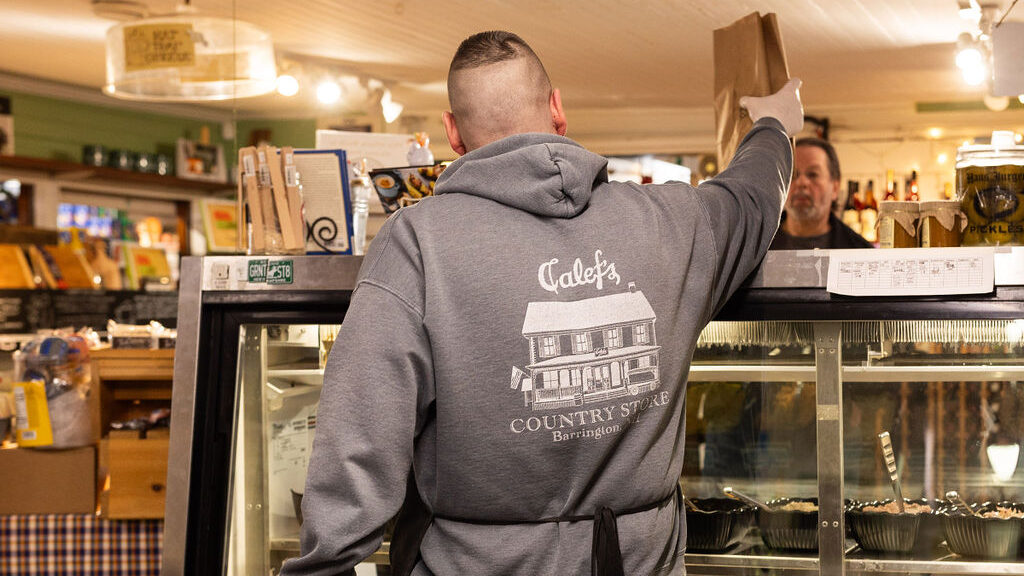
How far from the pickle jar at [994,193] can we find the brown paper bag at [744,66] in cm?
40

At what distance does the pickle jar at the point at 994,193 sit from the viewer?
1.64 m

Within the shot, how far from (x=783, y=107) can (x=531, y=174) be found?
75 cm

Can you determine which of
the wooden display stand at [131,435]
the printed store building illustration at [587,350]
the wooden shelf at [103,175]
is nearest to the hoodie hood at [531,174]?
the printed store building illustration at [587,350]

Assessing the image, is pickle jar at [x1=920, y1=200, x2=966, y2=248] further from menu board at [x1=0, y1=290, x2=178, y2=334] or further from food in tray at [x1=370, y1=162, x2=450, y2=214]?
menu board at [x1=0, y1=290, x2=178, y2=334]

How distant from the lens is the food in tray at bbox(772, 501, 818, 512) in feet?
6.19

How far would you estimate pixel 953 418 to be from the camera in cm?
186

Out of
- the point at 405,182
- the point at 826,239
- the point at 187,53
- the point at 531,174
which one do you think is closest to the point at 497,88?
the point at 531,174

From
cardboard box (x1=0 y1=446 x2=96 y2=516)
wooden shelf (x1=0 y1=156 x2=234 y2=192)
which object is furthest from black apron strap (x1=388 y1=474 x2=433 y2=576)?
wooden shelf (x1=0 y1=156 x2=234 y2=192)

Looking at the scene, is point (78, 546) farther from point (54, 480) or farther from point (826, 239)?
point (826, 239)

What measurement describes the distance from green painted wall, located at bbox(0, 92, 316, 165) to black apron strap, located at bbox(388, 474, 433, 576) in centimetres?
640

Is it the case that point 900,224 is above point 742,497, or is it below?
above

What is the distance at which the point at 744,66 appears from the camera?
1944 mm

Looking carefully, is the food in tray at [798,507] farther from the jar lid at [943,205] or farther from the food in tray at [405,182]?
the food in tray at [405,182]

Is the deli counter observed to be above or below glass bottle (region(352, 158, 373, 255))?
below
